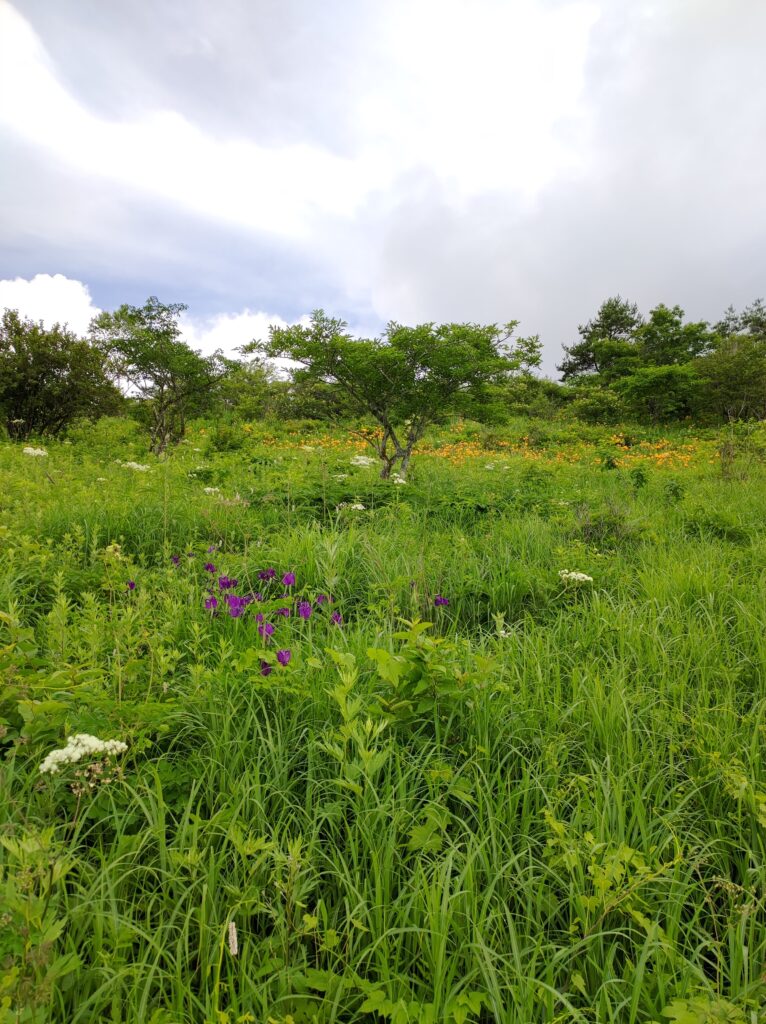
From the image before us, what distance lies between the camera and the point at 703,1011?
0.86m

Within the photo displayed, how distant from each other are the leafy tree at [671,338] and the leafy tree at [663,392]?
3993mm

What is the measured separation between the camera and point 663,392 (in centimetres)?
1584

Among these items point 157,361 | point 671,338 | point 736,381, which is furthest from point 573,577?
point 671,338

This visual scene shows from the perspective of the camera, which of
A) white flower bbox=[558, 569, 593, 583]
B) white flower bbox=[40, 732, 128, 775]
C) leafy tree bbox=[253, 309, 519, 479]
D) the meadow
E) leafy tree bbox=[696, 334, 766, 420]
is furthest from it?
leafy tree bbox=[696, 334, 766, 420]

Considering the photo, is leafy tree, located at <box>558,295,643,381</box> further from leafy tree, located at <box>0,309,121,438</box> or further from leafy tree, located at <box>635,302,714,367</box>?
leafy tree, located at <box>0,309,121,438</box>

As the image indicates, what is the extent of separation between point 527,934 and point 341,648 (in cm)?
116

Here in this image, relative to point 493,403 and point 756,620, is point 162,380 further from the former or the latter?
point 756,620

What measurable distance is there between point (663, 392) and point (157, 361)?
48.9 feet

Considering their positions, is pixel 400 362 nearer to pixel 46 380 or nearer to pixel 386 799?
pixel 386 799

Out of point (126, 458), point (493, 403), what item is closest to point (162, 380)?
point (126, 458)

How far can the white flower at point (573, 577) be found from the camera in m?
2.70

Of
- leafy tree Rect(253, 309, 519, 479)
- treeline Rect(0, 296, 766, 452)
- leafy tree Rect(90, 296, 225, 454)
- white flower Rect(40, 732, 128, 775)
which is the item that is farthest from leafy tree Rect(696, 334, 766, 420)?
white flower Rect(40, 732, 128, 775)

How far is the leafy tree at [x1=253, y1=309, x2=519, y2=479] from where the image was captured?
561 cm

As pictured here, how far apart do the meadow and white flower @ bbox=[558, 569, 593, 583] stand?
3 cm
